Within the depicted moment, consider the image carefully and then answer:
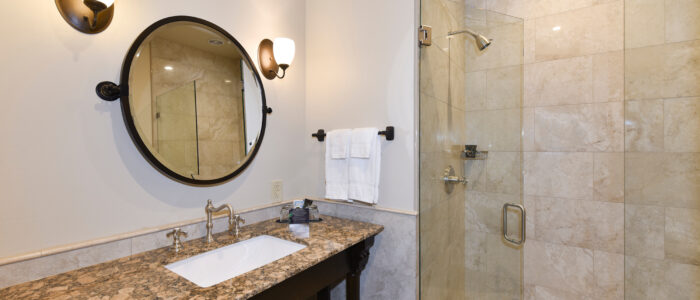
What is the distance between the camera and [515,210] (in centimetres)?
169

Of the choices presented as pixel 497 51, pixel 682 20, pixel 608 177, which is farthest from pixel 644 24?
pixel 608 177

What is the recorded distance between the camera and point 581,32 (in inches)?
69.1

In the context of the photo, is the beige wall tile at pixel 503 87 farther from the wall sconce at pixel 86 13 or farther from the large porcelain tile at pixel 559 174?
the wall sconce at pixel 86 13

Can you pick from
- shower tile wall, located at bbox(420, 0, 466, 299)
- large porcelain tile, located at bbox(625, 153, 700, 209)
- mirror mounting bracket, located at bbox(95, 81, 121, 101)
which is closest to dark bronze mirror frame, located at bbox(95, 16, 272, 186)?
mirror mounting bracket, located at bbox(95, 81, 121, 101)

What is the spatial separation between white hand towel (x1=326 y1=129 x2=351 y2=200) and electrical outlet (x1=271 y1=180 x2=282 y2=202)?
0.98 ft

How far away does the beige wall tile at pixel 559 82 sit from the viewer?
1741 mm

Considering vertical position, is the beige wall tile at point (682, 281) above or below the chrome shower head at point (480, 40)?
below

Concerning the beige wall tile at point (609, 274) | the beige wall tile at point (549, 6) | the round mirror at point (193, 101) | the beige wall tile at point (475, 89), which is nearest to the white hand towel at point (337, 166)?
the round mirror at point (193, 101)

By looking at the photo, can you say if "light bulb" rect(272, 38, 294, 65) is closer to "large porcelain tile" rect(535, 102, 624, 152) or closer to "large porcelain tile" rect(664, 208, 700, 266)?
"large porcelain tile" rect(535, 102, 624, 152)

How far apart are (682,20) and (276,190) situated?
1943 mm

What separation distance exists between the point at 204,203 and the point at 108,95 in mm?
601

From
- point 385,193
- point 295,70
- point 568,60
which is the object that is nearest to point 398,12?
point 295,70

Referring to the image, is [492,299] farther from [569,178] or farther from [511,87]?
[511,87]

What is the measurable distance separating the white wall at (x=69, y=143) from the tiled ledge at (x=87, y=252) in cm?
3
